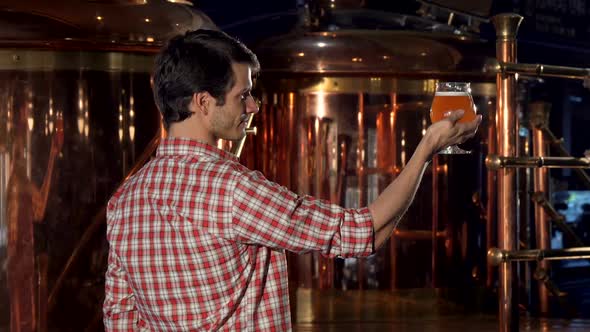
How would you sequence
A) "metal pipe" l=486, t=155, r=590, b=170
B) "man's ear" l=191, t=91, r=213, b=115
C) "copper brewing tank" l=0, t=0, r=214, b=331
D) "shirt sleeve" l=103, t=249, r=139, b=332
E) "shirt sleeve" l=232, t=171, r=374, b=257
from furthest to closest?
"copper brewing tank" l=0, t=0, r=214, b=331 < "metal pipe" l=486, t=155, r=590, b=170 < "shirt sleeve" l=103, t=249, r=139, b=332 < "man's ear" l=191, t=91, r=213, b=115 < "shirt sleeve" l=232, t=171, r=374, b=257

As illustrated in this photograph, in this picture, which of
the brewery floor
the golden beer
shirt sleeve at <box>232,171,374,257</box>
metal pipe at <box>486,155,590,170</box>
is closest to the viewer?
A: shirt sleeve at <box>232,171,374,257</box>

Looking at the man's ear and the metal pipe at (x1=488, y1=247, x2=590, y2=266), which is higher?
the man's ear

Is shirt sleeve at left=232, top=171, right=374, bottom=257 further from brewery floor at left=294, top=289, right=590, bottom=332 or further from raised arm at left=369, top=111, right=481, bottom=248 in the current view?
brewery floor at left=294, top=289, right=590, bottom=332

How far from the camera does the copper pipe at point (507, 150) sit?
10.9 ft

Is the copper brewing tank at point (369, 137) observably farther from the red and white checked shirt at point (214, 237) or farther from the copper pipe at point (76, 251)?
the red and white checked shirt at point (214, 237)

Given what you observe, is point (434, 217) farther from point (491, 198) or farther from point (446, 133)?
point (446, 133)

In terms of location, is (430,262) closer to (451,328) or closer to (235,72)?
(451,328)

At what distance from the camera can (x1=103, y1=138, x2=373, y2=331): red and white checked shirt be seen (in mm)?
2061

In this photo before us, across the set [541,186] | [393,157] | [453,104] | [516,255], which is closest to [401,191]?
[453,104]

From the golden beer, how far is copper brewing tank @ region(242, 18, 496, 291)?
120 inches

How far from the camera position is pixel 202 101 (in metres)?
2.17

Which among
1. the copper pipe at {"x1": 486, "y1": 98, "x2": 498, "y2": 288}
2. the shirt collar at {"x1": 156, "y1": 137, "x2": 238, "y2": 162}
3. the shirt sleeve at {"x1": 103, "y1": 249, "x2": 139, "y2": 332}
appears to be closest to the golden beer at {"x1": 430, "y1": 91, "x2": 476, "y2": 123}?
the shirt collar at {"x1": 156, "y1": 137, "x2": 238, "y2": 162}

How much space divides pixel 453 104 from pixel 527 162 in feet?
→ 2.45

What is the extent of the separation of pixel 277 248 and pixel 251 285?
0.09m
